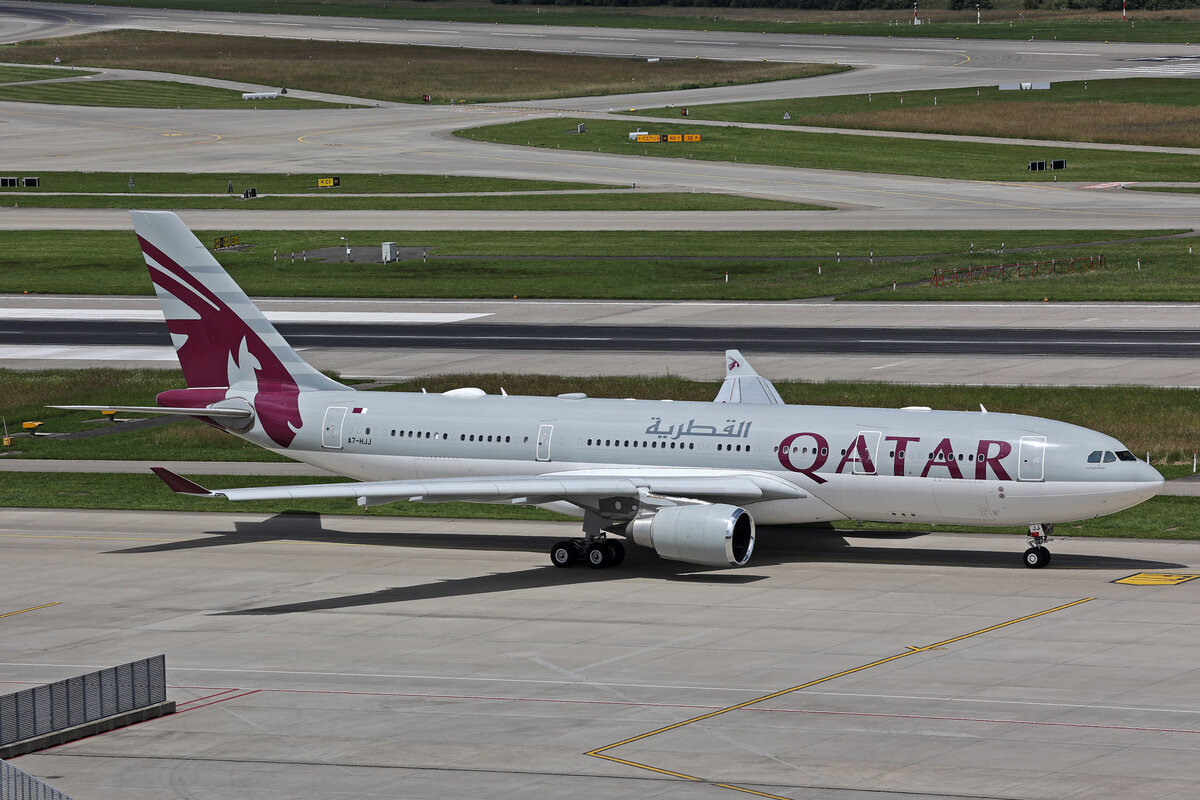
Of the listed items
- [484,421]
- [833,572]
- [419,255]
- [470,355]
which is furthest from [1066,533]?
[419,255]

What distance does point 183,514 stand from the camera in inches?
2196

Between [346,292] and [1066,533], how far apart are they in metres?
61.7

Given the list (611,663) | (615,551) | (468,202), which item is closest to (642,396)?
(615,551)

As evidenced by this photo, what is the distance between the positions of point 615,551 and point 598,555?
51 centimetres

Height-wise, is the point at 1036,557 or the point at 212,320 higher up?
the point at 212,320

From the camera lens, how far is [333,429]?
5112 cm

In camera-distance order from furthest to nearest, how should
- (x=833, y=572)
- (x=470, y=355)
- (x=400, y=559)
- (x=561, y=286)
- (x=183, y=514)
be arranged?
(x=561, y=286), (x=470, y=355), (x=183, y=514), (x=400, y=559), (x=833, y=572)

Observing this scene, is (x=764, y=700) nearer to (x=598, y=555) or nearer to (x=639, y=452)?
(x=598, y=555)

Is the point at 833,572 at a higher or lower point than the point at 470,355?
lower

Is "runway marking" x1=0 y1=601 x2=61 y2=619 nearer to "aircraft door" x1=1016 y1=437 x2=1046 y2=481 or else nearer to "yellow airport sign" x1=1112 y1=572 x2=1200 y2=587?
"aircraft door" x1=1016 y1=437 x2=1046 y2=481

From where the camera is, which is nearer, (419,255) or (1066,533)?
(1066,533)

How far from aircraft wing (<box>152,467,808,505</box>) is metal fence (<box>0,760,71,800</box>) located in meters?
18.1

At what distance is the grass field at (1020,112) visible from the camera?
152m

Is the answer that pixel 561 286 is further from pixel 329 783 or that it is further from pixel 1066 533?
pixel 329 783
